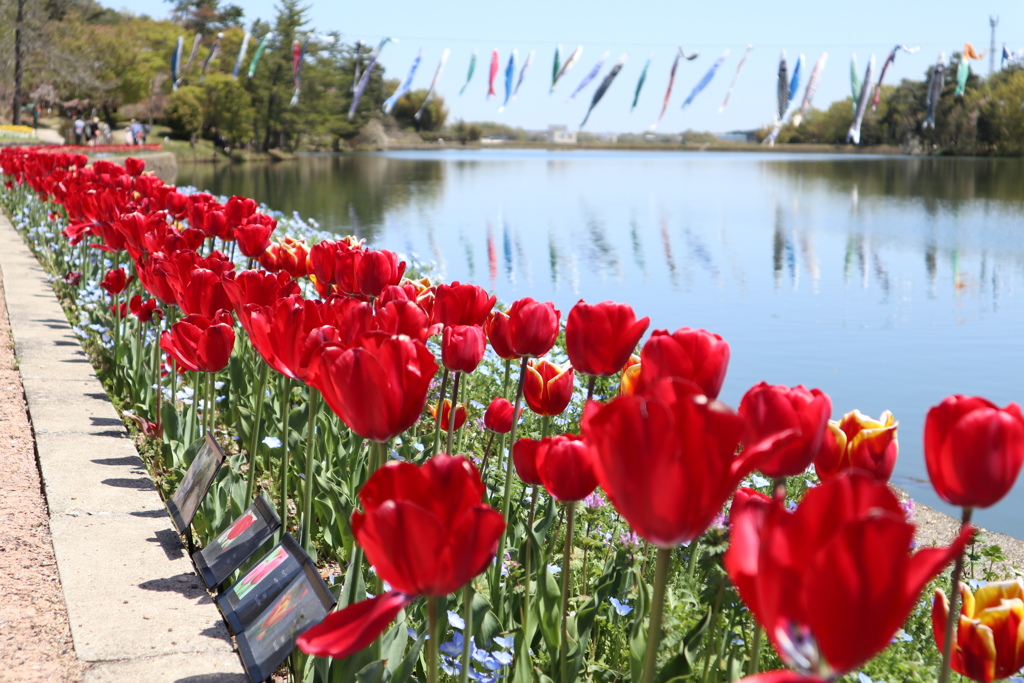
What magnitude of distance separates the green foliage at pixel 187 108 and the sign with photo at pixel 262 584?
60293 millimetres

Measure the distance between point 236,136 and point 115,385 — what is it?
59870 millimetres

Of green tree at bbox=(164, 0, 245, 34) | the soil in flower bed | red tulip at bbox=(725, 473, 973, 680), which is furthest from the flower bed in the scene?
green tree at bbox=(164, 0, 245, 34)

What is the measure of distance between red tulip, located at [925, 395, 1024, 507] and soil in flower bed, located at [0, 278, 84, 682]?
1.63 metres

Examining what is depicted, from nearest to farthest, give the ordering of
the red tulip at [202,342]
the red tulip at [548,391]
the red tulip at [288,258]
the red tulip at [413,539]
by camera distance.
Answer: the red tulip at [413,539]
the red tulip at [548,391]
the red tulip at [202,342]
the red tulip at [288,258]

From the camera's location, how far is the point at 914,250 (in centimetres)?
1555

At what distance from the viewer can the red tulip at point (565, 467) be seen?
147 cm

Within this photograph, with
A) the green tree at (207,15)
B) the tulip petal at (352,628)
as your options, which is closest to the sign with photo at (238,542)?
the tulip petal at (352,628)

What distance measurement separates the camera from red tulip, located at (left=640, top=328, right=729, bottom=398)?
1165mm

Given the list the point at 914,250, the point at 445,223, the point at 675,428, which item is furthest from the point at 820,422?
the point at 445,223

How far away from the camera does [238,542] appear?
6.97ft

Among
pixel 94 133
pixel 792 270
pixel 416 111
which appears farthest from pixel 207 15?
pixel 792 270

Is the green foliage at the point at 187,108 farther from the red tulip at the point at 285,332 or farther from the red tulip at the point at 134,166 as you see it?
the red tulip at the point at 285,332

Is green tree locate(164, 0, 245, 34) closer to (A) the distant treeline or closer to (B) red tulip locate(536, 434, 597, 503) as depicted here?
(A) the distant treeline

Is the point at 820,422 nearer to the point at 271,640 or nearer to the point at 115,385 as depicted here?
the point at 271,640
